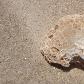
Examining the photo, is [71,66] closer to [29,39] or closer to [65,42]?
[65,42]

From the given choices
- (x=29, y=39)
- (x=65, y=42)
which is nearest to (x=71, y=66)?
(x=65, y=42)

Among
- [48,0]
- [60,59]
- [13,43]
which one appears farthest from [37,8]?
[60,59]

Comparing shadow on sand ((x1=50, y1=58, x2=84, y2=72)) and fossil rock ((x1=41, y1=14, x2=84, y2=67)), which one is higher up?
fossil rock ((x1=41, y1=14, x2=84, y2=67))

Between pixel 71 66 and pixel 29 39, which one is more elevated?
pixel 29 39

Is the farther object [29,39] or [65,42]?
[29,39]

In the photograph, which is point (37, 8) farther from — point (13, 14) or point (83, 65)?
point (83, 65)
